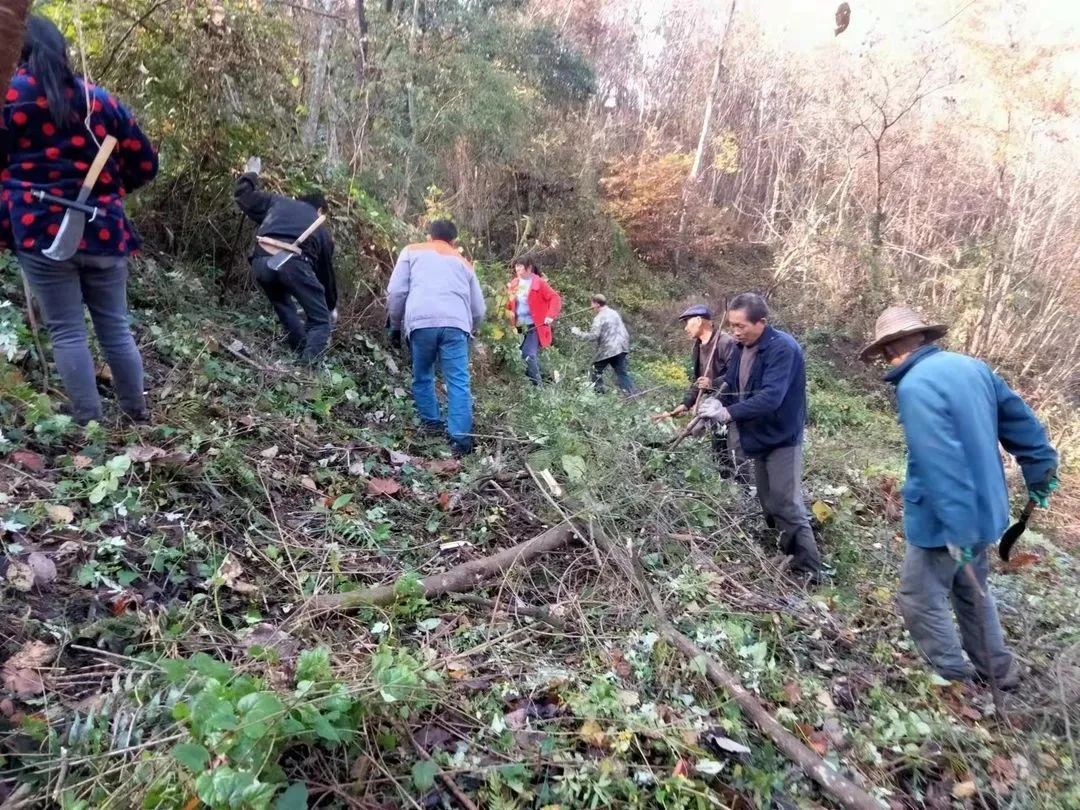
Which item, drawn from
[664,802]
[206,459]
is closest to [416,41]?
[206,459]

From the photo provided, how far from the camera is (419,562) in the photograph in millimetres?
3229

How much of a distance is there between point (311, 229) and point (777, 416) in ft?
11.4

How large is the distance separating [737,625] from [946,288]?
12892 millimetres

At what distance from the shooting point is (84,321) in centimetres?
322

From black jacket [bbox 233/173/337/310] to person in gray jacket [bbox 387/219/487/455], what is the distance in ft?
2.53

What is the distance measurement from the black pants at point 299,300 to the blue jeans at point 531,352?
2702 mm

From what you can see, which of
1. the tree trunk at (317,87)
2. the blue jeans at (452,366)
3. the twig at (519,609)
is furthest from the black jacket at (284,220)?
the twig at (519,609)

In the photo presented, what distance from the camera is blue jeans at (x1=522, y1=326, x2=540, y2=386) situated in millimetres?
7633

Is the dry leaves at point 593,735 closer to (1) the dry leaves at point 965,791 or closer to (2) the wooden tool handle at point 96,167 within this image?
(1) the dry leaves at point 965,791

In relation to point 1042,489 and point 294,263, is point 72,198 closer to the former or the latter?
point 294,263

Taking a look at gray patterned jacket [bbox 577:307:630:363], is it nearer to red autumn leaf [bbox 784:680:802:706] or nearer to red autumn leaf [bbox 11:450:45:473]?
red autumn leaf [bbox 784:680:802:706]

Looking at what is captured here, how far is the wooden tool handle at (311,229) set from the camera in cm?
501

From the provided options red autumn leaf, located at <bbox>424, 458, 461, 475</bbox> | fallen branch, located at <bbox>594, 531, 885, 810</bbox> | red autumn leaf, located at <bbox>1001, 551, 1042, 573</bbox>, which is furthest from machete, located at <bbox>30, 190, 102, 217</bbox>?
red autumn leaf, located at <bbox>1001, 551, 1042, 573</bbox>

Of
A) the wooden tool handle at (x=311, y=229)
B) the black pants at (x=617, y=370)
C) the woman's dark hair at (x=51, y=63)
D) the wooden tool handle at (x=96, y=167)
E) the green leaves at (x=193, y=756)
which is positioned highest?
the woman's dark hair at (x=51, y=63)
